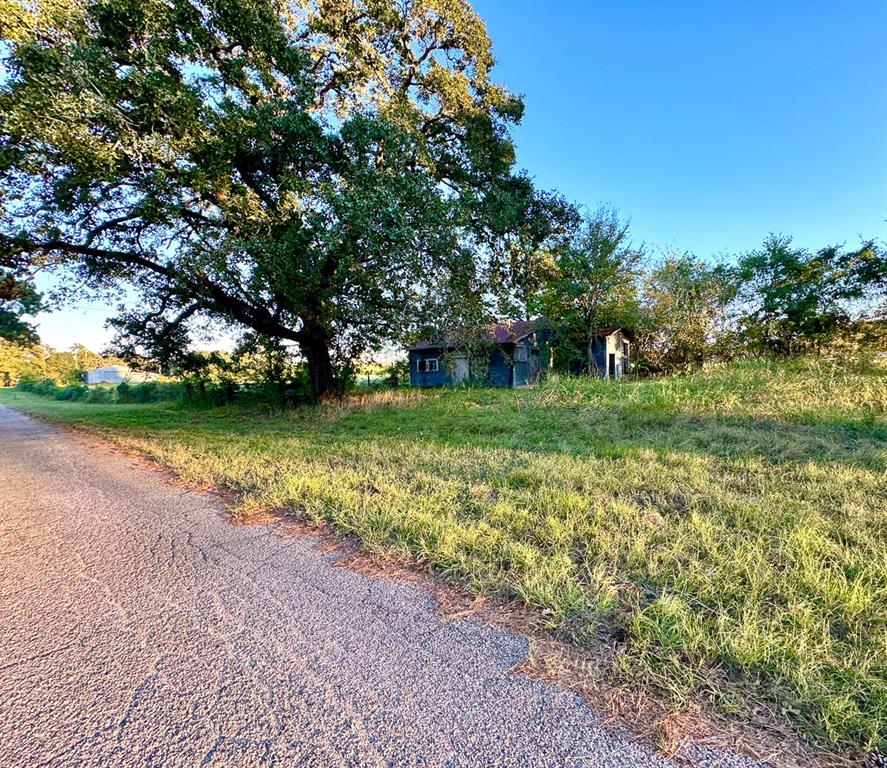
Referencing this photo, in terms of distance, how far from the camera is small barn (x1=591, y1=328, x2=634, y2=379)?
20125 mm

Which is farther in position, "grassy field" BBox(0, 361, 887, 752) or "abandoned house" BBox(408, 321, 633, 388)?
"abandoned house" BBox(408, 321, 633, 388)

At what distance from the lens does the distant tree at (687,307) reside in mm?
18969

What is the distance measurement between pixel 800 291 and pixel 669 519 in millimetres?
20083

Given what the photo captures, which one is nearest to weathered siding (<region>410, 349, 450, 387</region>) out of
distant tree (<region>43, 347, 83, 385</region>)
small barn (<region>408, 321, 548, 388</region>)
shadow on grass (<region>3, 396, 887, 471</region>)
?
small barn (<region>408, 321, 548, 388</region>)

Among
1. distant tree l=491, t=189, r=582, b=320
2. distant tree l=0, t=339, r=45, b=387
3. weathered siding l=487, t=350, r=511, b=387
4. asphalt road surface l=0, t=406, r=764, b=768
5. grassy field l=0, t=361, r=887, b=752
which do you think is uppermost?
distant tree l=491, t=189, r=582, b=320

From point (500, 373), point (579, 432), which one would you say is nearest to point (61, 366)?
point (500, 373)

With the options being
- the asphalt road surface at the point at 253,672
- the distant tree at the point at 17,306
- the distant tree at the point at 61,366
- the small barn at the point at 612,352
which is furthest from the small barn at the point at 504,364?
the distant tree at the point at 61,366

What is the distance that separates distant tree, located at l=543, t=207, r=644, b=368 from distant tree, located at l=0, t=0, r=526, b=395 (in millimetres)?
8663

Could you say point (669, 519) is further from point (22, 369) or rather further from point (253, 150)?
point (22, 369)

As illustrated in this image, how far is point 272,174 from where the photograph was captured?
779 centimetres

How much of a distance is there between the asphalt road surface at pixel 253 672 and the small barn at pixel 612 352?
60.3ft

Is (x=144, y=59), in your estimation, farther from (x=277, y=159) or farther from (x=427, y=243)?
(x=427, y=243)

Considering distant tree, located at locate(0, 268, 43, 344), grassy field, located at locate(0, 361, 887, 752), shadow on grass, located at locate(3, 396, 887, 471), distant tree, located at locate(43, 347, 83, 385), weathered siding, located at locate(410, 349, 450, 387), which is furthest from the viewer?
distant tree, located at locate(43, 347, 83, 385)

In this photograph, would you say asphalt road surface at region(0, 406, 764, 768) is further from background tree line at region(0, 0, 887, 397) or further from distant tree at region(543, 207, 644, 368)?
distant tree at region(543, 207, 644, 368)
